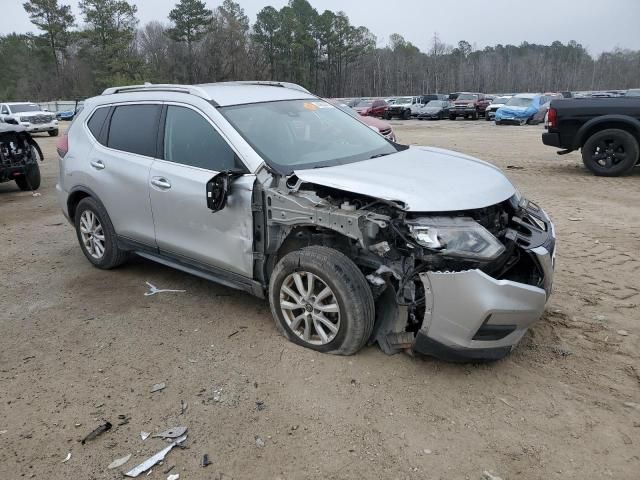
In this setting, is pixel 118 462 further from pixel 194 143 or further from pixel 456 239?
pixel 194 143

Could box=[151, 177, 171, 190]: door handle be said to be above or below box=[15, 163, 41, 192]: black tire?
above

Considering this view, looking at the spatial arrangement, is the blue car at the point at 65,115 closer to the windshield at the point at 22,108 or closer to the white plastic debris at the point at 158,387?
the windshield at the point at 22,108

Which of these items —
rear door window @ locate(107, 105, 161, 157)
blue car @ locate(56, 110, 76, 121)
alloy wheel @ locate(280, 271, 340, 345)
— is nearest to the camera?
alloy wheel @ locate(280, 271, 340, 345)

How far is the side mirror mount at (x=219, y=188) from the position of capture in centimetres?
363

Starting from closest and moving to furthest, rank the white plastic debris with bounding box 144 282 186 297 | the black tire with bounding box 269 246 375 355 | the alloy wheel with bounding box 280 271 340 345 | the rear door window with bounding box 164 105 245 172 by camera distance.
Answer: the black tire with bounding box 269 246 375 355 → the alloy wheel with bounding box 280 271 340 345 → the rear door window with bounding box 164 105 245 172 → the white plastic debris with bounding box 144 282 186 297

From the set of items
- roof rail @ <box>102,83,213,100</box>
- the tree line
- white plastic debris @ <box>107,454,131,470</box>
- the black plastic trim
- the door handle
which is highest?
the tree line

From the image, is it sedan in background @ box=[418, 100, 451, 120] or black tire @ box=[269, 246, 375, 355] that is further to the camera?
sedan in background @ box=[418, 100, 451, 120]

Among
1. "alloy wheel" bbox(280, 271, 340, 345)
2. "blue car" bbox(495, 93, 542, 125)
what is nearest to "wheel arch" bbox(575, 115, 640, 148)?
"alloy wheel" bbox(280, 271, 340, 345)

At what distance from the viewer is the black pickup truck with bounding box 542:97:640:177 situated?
9.68m

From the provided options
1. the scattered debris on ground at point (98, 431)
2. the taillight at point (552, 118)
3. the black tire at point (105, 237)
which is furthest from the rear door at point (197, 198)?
the taillight at point (552, 118)

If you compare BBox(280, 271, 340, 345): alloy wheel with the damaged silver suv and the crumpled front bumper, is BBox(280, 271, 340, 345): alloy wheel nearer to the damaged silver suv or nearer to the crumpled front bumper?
the damaged silver suv

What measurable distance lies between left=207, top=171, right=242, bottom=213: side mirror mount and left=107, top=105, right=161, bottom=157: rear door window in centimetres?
100

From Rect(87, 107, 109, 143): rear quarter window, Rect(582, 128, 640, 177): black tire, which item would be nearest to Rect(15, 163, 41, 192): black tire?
Rect(87, 107, 109, 143): rear quarter window

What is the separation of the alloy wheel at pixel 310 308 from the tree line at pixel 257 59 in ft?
205
